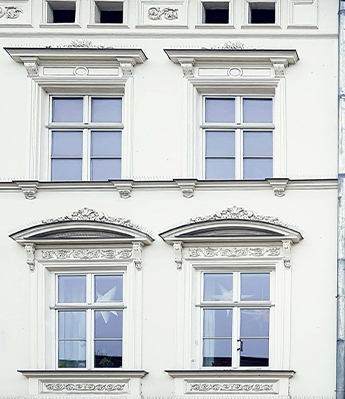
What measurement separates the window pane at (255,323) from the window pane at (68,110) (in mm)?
4363

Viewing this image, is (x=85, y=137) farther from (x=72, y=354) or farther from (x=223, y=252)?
(x=72, y=354)

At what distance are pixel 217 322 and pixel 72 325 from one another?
2.36m

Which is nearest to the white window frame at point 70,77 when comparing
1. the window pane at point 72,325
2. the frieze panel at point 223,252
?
the frieze panel at point 223,252

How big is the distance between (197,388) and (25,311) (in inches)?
120

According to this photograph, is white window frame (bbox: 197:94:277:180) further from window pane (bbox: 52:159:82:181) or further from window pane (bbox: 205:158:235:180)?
window pane (bbox: 52:159:82:181)

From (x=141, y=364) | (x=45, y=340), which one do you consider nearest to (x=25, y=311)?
(x=45, y=340)

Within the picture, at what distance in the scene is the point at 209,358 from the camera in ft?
73.3

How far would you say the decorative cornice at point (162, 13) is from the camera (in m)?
23.3

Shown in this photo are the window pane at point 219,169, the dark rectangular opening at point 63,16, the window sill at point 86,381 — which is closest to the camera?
the window sill at point 86,381

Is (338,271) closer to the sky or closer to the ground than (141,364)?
closer to the sky

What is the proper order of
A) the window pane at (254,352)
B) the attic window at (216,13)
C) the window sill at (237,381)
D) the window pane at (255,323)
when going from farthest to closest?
the attic window at (216,13) < the window pane at (255,323) < the window pane at (254,352) < the window sill at (237,381)

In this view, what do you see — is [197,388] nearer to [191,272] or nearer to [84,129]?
[191,272]

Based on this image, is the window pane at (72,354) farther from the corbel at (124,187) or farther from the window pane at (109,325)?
the corbel at (124,187)

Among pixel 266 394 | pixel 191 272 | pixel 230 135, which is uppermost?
pixel 230 135
